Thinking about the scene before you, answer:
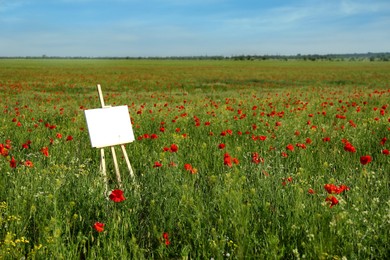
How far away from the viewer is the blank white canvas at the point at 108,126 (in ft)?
16.3

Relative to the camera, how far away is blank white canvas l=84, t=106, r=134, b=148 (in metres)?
4.97

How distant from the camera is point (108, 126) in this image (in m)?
5.12

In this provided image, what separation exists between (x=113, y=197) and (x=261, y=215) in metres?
1.32

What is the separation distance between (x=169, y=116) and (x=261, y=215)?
23.1 ft

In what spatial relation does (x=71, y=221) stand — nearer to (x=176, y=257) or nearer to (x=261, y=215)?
(x=176, y=257)

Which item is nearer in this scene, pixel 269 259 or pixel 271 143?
pixel 269 259

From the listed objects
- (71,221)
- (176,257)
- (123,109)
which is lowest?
(176,257)

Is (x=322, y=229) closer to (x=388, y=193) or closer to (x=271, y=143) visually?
(x=388, y=193)

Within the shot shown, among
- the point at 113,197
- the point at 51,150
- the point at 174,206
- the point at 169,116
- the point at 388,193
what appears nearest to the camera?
the point at 113,197

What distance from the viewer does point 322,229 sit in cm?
299

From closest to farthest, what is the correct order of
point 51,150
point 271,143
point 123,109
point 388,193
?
1. point 388,193
2. point 123,109
3. point 51,150
4. point 271,143

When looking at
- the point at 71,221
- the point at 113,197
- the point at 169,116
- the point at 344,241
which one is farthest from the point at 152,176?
the point at 169,116

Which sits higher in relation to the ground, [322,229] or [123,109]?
[123,109]

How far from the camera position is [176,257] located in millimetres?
3312
